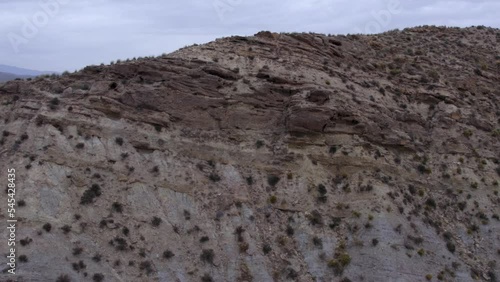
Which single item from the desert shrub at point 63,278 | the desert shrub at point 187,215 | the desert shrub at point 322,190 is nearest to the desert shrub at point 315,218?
the desert shrub at point 322,190

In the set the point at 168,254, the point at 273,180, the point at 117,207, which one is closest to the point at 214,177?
the point at 273,180

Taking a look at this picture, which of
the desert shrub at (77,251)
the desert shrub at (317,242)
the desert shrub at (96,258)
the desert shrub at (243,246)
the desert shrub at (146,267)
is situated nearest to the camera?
A: the desert shrub at (77,251)

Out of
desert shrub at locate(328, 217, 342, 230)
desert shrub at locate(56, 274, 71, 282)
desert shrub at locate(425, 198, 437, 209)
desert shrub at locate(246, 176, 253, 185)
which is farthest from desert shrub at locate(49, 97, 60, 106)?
desert shrub at locate(425, 198, 437, 209)

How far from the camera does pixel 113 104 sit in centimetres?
2512

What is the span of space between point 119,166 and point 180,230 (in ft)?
12.3

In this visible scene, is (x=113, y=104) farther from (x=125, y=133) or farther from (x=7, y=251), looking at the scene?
(x=7, y=251)

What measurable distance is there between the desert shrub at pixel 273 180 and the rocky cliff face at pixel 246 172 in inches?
1.9

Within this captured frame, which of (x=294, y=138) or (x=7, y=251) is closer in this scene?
(x=7, y=251)

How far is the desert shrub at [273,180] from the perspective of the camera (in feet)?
82.9

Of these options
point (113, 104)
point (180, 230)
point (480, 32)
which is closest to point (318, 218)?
point (180, 230)

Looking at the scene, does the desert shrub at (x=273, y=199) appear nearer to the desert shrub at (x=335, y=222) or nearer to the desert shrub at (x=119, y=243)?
the desert shrub at (x=335, y=222)

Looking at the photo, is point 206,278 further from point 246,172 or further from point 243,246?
point 246,172

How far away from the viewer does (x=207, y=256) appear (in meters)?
22.2

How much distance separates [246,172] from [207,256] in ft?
15.3
